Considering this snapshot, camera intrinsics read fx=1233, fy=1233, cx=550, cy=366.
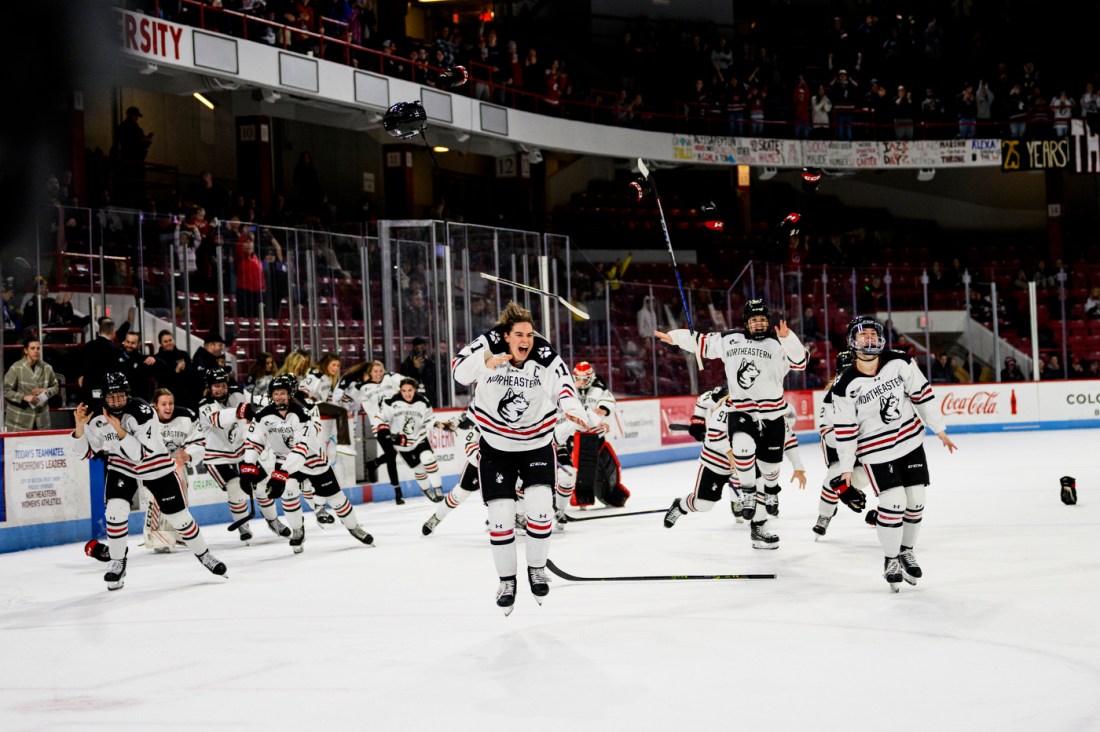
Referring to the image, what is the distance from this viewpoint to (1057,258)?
96.6 feet

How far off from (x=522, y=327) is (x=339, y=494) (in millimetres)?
3712

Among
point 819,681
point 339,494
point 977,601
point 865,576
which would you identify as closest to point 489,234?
point 339,494

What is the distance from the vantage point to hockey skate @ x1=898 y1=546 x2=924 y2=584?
277 inches

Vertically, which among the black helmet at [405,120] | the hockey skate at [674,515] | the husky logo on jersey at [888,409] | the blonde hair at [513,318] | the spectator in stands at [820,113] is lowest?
the hockey skate at [674,515]

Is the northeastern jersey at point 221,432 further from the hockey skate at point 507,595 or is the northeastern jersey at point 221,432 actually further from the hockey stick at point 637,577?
the hockey skate at point 507,595

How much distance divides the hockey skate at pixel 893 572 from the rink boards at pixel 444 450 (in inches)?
79.6

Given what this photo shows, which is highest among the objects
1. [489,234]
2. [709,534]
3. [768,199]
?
[768,199]

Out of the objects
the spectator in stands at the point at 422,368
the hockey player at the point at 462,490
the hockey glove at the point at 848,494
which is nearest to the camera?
the hockey glove at the point at 848,494

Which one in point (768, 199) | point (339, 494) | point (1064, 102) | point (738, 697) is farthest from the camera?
point (768, 199)

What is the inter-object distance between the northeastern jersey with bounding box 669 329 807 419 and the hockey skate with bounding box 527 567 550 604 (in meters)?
2.79

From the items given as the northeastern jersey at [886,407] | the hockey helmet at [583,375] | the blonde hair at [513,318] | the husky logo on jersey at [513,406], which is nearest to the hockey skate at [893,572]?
the northeastern jersey at [886,407]

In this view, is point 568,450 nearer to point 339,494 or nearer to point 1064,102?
point 339,494

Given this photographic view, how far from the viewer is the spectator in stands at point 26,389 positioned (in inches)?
455

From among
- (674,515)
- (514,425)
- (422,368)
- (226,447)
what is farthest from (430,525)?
(422,368)
